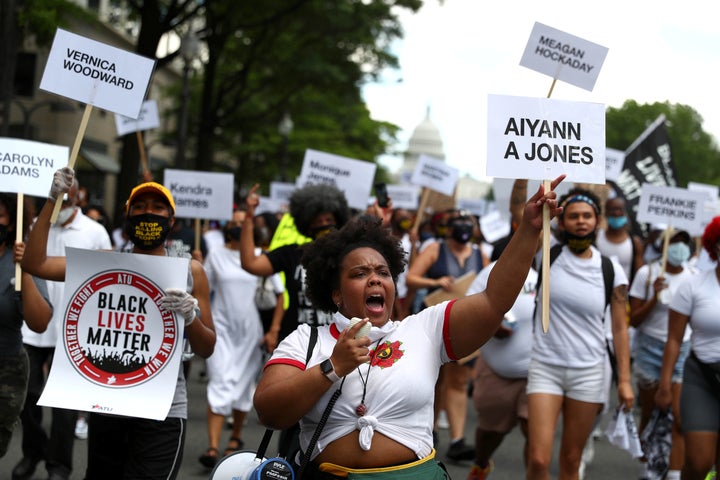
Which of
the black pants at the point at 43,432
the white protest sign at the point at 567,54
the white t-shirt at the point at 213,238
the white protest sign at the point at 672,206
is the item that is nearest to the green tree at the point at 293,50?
the white t-shirt at the point at 213,238

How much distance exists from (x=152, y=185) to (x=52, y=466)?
9.19 ft

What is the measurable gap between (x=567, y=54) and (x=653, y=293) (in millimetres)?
3824

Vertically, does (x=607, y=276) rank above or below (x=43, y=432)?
above

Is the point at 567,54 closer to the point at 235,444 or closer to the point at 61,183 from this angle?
the point at 61,183

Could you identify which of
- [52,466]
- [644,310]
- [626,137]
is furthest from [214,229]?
[626,137]

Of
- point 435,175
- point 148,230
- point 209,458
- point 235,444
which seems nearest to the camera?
point 148,230

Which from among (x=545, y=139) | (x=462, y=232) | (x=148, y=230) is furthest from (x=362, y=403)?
(x=462, y=232)

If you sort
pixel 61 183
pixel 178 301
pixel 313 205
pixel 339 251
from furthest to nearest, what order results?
pixel 313 205
pixel 61 183
pixel 178 301
pixel 339 251

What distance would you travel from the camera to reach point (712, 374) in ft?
21.5

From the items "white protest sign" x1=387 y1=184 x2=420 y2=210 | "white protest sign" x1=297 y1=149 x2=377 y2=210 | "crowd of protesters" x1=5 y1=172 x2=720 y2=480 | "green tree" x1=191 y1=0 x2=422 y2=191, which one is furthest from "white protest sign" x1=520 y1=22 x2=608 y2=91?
"green tree" x1=191 y1=0 x2=422 y2=191

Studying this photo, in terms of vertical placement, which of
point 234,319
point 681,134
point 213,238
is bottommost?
point 234,319

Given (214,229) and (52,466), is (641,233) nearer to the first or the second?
(214,229)

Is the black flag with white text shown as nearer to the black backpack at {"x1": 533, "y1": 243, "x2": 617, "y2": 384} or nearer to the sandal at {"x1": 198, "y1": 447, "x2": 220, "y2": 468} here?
the sandal at {"x1": 198, "y1": 447, "x2": 220, "y2": 468}

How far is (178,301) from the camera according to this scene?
16.0ft
